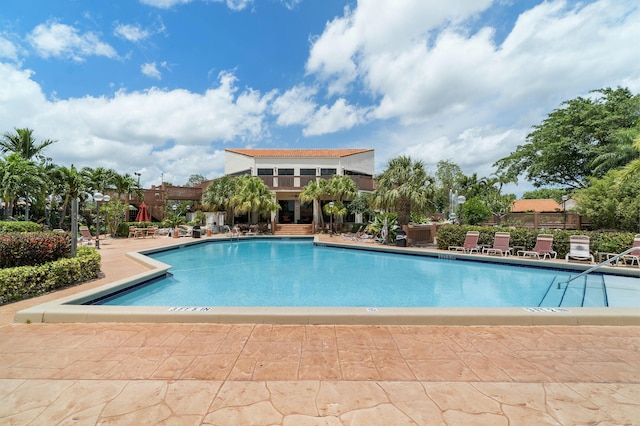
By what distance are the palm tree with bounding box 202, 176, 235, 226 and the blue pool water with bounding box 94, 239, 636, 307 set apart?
10.8 m

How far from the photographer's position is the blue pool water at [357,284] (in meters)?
6.94

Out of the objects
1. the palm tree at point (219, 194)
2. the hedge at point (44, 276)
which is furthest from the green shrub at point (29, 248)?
the palm tree at point (219, 194)

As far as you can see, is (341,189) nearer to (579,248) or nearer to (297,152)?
(297,152)

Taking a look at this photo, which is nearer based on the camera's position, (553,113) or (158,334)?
(158,334)

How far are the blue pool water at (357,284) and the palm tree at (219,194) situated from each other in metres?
10.8

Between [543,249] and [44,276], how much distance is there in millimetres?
15765

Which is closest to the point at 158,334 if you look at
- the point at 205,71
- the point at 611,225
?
the point at 205,71

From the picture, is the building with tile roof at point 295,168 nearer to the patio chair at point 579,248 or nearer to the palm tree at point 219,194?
the palm tree at point 219,194

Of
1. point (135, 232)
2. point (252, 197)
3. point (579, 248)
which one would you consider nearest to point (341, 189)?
point (252, 197)

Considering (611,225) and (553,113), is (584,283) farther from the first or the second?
(553,113)

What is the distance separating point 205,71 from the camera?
15414 millimetres

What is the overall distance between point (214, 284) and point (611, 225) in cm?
1813

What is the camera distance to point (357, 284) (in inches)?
356

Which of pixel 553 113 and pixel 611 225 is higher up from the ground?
pixel 553 113
